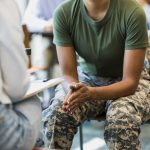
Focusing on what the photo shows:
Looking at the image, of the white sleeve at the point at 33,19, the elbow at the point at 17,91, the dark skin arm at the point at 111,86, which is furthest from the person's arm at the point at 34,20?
the elbow at the point at 17,91

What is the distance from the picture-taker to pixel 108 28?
69.1 inches

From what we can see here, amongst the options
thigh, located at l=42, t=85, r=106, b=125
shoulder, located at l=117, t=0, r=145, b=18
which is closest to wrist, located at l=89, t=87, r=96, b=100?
thigh, located at l=42, t=85, r=106, b=125

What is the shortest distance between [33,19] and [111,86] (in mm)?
1404

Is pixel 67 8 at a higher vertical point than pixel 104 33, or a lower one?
higher

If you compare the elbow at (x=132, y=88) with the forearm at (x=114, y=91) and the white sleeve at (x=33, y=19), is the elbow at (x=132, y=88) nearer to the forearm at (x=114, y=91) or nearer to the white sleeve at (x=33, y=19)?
the forearm at (x=114, y=91)

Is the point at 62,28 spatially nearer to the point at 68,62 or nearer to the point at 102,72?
the point at 68,62

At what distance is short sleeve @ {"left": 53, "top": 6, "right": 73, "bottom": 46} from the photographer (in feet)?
5.96

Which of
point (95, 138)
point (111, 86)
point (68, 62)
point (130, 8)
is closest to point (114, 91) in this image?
point (111, 86)

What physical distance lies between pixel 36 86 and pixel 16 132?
30 centimetres

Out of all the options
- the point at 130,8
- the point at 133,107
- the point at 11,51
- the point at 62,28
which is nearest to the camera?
the point at 11,51

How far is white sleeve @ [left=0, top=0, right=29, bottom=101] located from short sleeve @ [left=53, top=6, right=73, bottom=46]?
2.64ft

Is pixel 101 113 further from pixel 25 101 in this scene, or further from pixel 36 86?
pixel 25 101

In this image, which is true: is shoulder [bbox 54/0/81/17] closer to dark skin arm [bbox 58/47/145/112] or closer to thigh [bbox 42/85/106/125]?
dark skin arm [bbox 58/47/145/112]

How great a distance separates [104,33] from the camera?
1.76 metres
